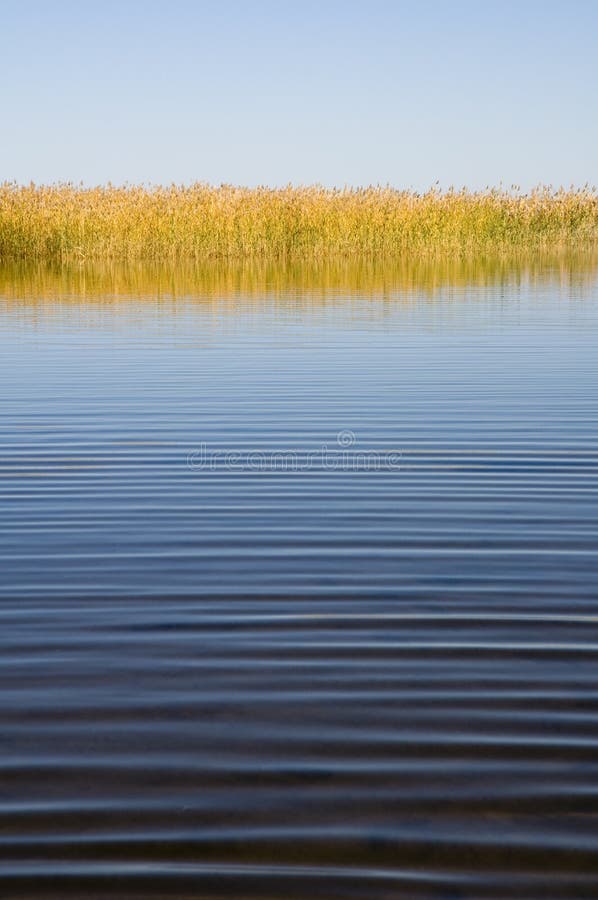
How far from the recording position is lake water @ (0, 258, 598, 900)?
2.62 metres

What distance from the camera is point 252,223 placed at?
35656mm

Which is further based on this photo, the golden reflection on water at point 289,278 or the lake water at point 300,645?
the golden reflection on water at point 289,278

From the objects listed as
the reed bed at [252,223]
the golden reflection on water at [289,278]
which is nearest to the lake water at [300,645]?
the golden reflection on water at [289,278]

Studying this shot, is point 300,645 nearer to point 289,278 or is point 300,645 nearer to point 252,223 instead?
point 289,278

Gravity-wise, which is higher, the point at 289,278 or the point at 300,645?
the point at 289,278

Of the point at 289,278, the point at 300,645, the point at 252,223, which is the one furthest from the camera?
the point at 252,223

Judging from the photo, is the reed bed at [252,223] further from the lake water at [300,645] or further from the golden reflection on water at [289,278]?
the lake water at [300,645]

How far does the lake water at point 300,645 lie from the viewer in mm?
2619

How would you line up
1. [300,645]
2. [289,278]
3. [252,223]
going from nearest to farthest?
[300,645] → [289,278] → [252,223]

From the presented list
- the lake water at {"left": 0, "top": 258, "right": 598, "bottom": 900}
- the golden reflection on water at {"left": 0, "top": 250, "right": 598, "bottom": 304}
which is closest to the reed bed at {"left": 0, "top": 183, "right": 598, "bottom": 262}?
the golden reflection on water at {"left": 0, "top": 250, "right": 598, "bottom": 304}

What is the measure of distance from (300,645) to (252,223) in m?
32.7

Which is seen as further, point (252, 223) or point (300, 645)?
point (252, 223)

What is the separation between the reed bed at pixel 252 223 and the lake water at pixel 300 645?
2648 cm

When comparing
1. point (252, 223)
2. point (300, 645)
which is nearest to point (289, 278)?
point (252, 223)
